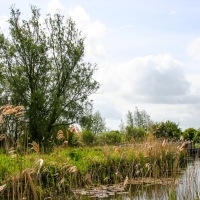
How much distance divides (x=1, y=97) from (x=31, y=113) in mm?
3525

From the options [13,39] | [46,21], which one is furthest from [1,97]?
[46,21]

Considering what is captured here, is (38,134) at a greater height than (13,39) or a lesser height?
lesser

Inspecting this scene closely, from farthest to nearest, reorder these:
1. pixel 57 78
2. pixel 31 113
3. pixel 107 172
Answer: pixel 57 78, pixel 31 113, pixel 107 172

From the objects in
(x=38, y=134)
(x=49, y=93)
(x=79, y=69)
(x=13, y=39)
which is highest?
(x=13, y=39)

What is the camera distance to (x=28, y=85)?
25750 millimetres

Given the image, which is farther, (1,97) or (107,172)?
(1,97)

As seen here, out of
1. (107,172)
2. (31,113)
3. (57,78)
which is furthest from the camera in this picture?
(57,78)

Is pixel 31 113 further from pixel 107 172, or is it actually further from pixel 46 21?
pixel 107 172

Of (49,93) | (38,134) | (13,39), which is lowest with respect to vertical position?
(38,134)

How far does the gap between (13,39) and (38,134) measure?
21.7ft

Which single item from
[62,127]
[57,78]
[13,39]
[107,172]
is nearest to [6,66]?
[13,39]

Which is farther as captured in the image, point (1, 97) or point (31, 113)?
point (1, 97)

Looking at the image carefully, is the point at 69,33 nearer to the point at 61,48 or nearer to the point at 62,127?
the point at 61,48

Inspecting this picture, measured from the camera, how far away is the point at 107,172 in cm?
1145
